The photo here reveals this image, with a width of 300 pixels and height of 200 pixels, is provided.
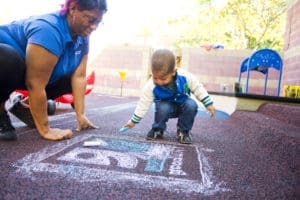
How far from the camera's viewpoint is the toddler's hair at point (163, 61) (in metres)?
2.41

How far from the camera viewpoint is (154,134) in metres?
2.62

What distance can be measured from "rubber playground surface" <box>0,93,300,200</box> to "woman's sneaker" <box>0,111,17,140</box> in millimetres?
53

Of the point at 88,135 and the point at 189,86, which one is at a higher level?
the point at 189,86

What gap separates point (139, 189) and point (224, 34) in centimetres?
1730

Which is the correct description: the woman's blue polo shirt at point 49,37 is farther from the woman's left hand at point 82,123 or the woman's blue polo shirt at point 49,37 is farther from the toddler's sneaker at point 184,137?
the toddler's sneaker at point 184,137

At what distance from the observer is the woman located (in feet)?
6.36

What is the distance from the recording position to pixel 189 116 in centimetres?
264

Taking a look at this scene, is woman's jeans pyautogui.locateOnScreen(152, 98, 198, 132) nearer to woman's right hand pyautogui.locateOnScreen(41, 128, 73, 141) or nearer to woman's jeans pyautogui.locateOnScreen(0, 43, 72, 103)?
woman's right hand pyautogui.locateOnScreen(41, 128, 73, 141)

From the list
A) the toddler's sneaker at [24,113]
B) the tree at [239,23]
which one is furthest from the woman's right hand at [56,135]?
the tree at [239,23]

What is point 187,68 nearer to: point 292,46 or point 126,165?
point 292,46

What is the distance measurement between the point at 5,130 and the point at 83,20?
827mm

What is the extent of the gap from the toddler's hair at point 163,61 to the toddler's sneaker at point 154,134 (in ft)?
1.55

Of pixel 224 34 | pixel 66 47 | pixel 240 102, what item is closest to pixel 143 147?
pixel 66 47

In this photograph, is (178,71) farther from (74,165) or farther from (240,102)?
(240,102)
